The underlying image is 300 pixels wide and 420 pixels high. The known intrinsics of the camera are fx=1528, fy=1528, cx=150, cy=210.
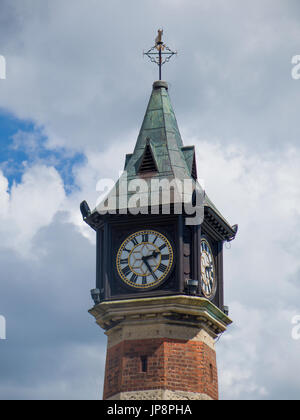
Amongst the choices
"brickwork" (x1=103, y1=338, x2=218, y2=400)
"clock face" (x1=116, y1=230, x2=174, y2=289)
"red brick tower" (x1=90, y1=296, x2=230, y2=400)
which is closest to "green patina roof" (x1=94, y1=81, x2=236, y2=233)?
"clock face" (x1=116, y1=230, x2=174, y2=289)

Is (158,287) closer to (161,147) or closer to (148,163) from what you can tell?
(148,163)

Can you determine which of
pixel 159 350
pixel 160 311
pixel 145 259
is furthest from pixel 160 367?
pixel 145 259

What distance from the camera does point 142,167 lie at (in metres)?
68.1

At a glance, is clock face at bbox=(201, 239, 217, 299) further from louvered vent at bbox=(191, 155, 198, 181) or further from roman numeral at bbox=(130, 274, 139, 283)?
louvered vent at bbox=(191, 155, 198, 181)

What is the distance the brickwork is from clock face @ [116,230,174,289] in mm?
2589

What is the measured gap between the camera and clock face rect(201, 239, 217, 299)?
6622cm

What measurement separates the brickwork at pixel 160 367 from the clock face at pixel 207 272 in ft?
8.20

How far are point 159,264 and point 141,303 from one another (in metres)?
1.86

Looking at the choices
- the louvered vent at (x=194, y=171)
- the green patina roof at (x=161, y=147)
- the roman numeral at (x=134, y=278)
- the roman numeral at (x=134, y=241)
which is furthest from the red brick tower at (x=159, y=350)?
the louvered vent at (x=194, y=171)

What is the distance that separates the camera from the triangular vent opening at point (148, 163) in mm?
67875

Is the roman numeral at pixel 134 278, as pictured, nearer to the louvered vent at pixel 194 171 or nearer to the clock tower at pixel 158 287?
the clock tower at pixel 158 287

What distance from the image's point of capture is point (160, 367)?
2520 inches

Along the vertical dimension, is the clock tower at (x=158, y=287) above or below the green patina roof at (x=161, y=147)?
below
